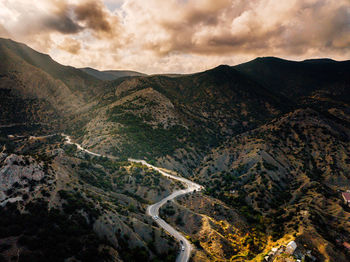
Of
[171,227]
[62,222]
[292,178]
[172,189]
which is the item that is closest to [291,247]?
[171,227]

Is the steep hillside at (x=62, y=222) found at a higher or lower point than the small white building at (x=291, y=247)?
higher

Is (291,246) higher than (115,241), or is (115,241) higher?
(115,241)

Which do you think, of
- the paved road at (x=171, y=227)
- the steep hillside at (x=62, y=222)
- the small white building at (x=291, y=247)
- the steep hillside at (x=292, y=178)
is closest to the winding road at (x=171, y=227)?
the paved road at (x=171, y=227)

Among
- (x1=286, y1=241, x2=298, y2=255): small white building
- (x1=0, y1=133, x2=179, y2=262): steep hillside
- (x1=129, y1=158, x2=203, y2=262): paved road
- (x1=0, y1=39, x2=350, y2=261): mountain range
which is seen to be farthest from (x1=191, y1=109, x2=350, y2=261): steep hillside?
(x1=0, y1=133, x2=179, y2=262): steep hillside

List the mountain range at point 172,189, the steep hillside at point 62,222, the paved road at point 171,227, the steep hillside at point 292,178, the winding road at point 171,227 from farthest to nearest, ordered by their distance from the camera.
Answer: the steep hillside at point 292,178, the winding road at point 171,227, the paved road at point 171,227, the mountain range at point 172,189, the steep hillside at point 62,222

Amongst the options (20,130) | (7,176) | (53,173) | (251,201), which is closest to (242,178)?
(251,201)

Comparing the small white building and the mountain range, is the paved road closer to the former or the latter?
the mountain range

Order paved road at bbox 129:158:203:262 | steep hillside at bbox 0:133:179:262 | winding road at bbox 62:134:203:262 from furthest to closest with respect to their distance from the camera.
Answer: winding road at bbox 62:134:203:262, paved road at bbox 129:158:203:262, steep hillside at bbox 0:133:179:262

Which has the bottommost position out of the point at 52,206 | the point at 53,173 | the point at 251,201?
the point at 251,201

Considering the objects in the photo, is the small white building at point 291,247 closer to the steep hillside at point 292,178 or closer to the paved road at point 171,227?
the steep hillside at point 292,178

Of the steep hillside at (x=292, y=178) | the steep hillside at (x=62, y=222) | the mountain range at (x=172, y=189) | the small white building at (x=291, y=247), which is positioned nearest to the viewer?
the steep hillside at (x=62, y=222)

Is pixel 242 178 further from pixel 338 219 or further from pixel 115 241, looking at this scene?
pixel 115 241
